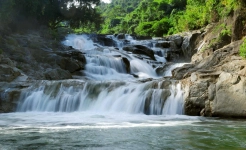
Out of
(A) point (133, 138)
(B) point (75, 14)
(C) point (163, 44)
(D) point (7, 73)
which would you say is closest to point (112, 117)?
(A) point (133, 138)

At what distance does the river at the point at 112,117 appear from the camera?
5.62m

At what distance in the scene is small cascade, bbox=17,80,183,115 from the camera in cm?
1091

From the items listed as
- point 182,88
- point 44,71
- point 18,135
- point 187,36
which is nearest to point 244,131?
point 182,88

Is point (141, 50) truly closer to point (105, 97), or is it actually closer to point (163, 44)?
point (163, 44)

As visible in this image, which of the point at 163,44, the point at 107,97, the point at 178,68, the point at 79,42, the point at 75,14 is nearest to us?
the point at 107,97

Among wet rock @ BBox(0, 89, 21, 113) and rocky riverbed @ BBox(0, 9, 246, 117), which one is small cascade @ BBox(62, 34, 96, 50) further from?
wet rock @ BBox(0, 89, 21, 113)

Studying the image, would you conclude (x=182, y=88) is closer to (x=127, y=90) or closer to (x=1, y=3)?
(x=127, y=90)

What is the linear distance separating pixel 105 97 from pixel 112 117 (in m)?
2.28

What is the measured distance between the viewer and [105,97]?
1216 centimetres

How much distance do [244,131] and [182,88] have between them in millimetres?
4384

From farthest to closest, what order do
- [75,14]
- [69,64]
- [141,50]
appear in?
1. [75,14]
2. [141,50]
3. [69,64]

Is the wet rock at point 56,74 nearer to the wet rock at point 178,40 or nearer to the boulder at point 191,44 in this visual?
the boulder at point 191,44

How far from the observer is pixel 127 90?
1207cm

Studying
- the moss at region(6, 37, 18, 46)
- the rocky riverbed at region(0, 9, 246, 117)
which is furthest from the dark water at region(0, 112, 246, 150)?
the moss at region(6, 37, 18, 46)
